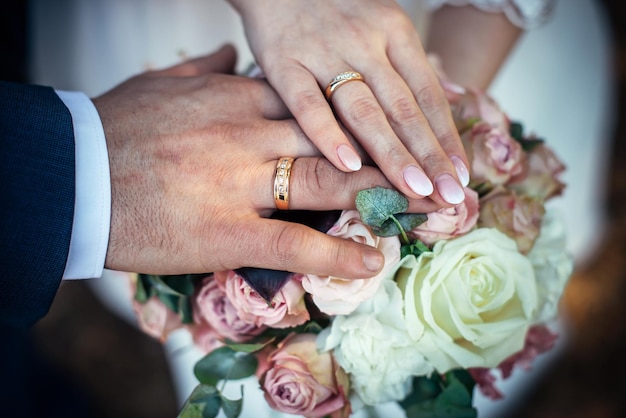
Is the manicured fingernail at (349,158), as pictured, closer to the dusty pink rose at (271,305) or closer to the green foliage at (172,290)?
the dusty pink rose at (271,305)

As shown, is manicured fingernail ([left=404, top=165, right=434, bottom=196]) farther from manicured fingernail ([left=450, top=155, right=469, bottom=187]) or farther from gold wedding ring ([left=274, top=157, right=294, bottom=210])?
gold wedding ring ([left=274, top=157, right=294, bottom=210])

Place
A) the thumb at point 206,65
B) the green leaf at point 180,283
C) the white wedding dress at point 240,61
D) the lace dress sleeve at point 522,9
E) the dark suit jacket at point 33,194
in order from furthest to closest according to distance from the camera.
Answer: the white wedding dress at point 240,61, the lace dress sleeve at point 522,9, the thumb at point 206,65, the green leaf at point 180,283, the dark suit jacket at point 33,194

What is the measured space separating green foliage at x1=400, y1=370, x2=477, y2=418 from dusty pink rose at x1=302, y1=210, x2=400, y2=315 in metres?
0.18

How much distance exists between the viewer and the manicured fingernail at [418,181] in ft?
2.43

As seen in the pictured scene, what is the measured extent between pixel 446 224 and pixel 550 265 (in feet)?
0.67

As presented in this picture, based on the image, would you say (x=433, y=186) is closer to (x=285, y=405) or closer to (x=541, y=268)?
(x=541, y=268)

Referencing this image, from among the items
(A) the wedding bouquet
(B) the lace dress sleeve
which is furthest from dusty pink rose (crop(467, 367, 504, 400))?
(B) the lace dress sleeve

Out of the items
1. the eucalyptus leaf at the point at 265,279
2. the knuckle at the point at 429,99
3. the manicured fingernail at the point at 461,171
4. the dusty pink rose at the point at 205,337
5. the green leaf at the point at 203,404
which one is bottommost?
the green leaf at the point at 203,404

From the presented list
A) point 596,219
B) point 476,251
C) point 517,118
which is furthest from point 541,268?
point 596,219

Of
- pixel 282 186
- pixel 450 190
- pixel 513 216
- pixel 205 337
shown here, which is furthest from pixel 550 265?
pixel 205 337

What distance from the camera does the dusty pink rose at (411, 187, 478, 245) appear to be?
0.74m

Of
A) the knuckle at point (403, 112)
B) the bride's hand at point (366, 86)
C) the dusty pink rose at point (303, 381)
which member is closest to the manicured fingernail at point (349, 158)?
the bride's hand at point (366, 86)

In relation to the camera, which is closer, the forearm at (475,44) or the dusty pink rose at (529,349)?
the dusty pink rose at (529,349)

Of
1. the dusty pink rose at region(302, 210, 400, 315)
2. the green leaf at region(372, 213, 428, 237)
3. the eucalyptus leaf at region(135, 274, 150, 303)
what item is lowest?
the eucalyptus leaf at region(135, 274, 150, 303)
